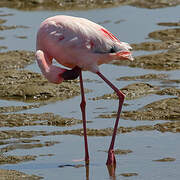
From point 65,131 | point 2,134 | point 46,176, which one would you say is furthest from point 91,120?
point 46,176

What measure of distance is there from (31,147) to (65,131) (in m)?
0.66

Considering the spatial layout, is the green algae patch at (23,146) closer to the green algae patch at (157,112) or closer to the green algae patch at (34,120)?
the green algae patch at (34,120)

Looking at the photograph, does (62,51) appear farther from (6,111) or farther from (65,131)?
(6,111)

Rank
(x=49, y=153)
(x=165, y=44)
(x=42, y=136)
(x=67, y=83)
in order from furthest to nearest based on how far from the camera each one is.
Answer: (x=165, y=44), (x=67, y=83), (x=42, y=136), (x=49, y=153)

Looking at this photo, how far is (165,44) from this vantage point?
1269 cm

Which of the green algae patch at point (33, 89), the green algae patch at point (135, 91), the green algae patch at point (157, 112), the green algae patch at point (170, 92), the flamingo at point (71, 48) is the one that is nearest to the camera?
the flamingo at point (71, 48)

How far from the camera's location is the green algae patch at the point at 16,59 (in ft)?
38.5

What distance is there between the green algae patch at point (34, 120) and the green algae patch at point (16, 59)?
2731mm

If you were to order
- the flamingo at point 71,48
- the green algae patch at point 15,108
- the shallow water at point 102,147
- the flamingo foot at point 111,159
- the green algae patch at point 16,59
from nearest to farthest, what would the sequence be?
the shallow water at point 102,147
the flamingo foot at point 111,159
the flamingo at point 71,48
the green algae patch at point 15,108
the green algae patch at point 16,59

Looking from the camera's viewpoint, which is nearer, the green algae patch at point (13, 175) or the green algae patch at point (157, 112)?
the green algae patch at point (13, 175)

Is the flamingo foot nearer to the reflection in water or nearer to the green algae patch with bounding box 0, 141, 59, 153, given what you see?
the reflection in water

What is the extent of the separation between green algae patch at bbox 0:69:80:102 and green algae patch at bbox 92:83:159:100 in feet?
1.71

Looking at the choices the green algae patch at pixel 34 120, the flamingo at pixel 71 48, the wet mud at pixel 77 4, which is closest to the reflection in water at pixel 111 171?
the flamingo at pixel 71 48

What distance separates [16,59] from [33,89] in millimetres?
2009
